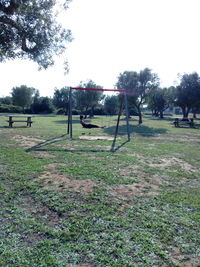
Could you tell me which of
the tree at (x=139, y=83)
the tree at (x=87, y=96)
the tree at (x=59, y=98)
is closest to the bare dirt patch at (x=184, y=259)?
the tree at (x=139, y=83)

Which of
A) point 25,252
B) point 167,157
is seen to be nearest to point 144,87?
point 167,157

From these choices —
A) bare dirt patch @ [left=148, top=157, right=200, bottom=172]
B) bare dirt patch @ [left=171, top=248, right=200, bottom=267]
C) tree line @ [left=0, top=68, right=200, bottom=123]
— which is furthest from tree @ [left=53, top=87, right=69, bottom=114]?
bare dirt patch @ [left=171, top=248, right=200, bottom=267]

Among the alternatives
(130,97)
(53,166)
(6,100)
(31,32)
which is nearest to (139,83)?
(130,97)

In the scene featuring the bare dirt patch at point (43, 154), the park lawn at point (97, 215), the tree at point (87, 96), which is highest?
the tree at point (87, 96)

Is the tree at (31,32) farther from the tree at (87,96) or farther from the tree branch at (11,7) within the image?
the tree at (87,96)

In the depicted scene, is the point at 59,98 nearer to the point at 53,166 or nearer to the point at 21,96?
the point at 21,96

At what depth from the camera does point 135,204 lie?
12.0 feet

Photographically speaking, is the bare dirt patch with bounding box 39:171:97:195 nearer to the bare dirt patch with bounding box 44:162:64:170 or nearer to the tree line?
the bare dirt patch with bounding box 44:162:64:170

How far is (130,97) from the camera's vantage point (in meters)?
24.7

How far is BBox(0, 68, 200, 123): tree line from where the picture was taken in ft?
81.1

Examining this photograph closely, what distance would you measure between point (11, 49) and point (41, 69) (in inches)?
61.3

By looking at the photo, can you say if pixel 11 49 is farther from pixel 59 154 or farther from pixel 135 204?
pixel 135 204

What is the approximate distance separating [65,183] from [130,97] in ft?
69.9

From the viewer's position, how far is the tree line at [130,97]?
2472cm
